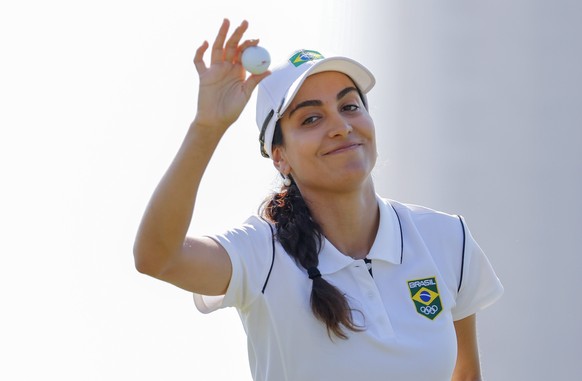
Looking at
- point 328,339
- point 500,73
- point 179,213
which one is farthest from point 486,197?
point 179,213

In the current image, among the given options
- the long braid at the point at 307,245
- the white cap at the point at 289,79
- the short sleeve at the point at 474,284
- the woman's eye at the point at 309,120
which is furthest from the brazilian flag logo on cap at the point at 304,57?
the short sleeve at the point at 474,284

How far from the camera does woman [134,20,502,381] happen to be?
72.4 inches

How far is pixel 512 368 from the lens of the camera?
307cm

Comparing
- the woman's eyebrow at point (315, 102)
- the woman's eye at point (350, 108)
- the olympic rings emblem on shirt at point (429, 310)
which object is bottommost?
the olympic rings emblem on shirt at point (429, 310)

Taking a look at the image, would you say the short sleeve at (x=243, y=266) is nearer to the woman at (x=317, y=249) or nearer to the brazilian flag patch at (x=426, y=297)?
the woman at (x=317, y=249)

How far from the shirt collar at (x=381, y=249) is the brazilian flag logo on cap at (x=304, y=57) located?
36 cm

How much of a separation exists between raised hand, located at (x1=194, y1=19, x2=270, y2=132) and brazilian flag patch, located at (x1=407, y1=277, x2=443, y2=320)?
21.4 inches

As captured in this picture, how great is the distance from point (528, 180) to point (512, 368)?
562 millimetres

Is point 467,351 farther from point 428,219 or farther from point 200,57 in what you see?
point 200,57

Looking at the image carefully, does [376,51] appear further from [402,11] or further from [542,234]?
[542,234]

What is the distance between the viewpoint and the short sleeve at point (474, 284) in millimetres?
2229

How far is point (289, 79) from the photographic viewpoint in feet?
7.04

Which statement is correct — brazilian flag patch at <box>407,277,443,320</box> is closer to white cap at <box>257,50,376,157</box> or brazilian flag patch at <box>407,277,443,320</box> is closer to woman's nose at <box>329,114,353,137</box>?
woman's nose at <box>329,114,353,137</box>

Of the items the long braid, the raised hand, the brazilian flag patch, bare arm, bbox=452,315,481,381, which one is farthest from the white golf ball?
bare arm, bbox=452,315,481,381
